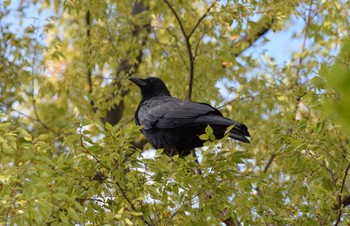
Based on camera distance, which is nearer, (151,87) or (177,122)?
(177,122)

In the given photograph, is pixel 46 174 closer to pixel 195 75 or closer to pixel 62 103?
pixel 195 75

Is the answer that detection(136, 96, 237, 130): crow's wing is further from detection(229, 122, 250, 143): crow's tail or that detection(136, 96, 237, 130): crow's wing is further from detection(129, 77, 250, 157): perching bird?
detection(229, 122, 250, 143): crow's tail

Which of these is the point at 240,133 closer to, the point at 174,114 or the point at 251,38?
the point at 174,114

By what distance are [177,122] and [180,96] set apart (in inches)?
84.1

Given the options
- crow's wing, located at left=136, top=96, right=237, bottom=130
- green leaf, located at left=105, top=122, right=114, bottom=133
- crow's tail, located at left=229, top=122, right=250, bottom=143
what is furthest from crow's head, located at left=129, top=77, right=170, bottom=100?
green leaf, located at left=105, top=122, right=114, bottom=133

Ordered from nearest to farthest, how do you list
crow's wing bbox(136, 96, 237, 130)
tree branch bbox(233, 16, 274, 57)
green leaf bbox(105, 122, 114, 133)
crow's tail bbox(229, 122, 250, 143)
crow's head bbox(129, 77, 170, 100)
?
green leaf bbox(105, 122, 114, 133) → crow's tail bbox(229, 122, 250, 143) → crow's wing bbox(136, 96, 237, 130) → crow's head bbox(129, 77, 170, 100) → tree branch bbox(233, 16, 274, 57)

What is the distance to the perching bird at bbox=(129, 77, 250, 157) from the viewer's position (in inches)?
204

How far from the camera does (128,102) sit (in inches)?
329

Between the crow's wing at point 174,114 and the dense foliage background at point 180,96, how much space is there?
0.37 metres

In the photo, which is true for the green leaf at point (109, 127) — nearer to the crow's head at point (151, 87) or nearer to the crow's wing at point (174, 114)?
the crow's wing at point (174, 114)

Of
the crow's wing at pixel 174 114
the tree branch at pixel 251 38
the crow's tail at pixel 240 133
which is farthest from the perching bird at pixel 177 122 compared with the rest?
the tree branch at pixel 251 38

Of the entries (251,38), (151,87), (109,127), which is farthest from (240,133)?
(251,38)

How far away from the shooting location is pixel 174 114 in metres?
5.53

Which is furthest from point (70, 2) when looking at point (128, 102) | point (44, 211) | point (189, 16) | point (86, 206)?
point (44, 211)
